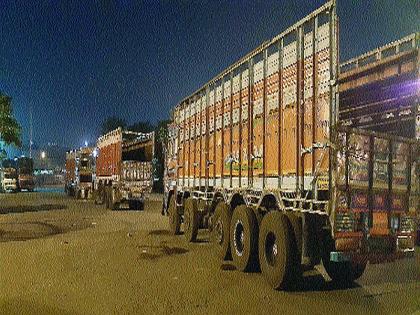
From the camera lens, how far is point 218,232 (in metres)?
8.99

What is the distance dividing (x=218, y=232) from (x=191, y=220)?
2.11 m

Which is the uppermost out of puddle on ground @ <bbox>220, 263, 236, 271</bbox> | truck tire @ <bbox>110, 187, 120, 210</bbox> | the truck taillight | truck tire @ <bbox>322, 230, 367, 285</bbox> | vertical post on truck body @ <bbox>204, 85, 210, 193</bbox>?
vertical post on truck body @ <bbox>204, 85, 210, 193</bbox>

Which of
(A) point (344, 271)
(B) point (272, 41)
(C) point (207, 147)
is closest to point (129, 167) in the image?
(C) point (207, 147)

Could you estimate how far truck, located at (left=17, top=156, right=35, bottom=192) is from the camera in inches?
1821

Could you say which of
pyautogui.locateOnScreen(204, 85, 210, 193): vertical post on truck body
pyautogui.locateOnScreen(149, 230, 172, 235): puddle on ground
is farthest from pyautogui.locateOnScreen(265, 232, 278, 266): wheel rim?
pyautogui.locateOnScreen(149, 230, 172, 235): puddle on ground

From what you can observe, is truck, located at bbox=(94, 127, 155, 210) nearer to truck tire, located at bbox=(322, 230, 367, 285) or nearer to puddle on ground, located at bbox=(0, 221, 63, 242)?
puddle on ground, located at bbox=(0, 221, 63, 242)

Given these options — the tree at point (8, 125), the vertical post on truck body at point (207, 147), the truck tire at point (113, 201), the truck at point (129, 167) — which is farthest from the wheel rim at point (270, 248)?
the tree at point (8, 125)

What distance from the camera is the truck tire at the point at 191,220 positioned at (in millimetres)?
10867

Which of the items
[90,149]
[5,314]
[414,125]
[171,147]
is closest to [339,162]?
[414,125]

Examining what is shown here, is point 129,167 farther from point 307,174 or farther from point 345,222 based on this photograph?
point 345,222

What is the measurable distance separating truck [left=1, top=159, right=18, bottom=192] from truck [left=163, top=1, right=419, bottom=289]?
42166 mm

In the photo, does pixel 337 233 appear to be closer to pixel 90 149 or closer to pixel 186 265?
pixel 186 265

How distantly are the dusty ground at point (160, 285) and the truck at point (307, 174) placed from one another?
0.44 metres

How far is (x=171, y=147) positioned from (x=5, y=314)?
887 cm
